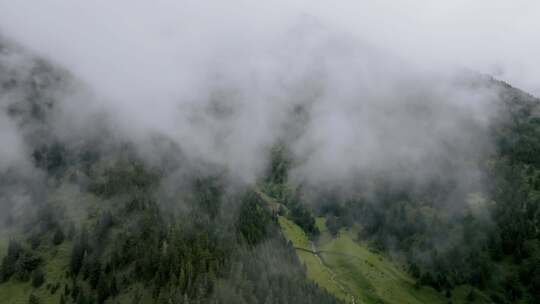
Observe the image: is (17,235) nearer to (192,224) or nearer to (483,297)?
(192,224)

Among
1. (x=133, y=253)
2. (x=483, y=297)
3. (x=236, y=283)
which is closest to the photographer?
(x=236, y=283)

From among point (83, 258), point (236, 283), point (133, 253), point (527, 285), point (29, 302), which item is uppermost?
point (527, 285)

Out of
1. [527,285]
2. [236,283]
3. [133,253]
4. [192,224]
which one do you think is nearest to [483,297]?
[527,285]

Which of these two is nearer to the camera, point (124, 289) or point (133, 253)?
point (124, 289)

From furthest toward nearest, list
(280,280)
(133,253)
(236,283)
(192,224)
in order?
(192,224) < (133,253) < (280,280) < (236,283)

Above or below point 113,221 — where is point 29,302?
below

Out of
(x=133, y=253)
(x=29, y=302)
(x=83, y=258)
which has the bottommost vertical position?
(x=29, y=302)

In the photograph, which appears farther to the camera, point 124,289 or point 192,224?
point 192,224

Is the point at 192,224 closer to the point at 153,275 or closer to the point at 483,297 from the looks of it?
the point at 153,275

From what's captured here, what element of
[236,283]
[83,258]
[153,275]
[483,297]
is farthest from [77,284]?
[483,297]
